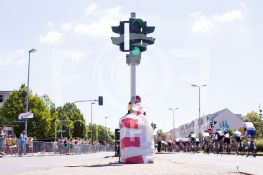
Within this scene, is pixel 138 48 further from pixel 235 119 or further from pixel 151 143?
pixel 235 119

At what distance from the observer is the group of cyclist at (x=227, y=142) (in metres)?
28.1

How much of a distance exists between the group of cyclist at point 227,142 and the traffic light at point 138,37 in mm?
14070

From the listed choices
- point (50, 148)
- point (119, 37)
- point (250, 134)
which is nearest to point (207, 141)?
point (250, 134)

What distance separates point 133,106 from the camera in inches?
605

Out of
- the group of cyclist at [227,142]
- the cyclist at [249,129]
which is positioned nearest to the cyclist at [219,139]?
the group of cyclist at [227,142]

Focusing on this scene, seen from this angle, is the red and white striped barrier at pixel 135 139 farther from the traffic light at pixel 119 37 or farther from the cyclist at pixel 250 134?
the cyclist at pixel 250 134

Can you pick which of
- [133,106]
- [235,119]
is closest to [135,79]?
[133,106]

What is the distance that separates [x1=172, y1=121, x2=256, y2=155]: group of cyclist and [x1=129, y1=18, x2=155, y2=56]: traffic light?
14.1 meters

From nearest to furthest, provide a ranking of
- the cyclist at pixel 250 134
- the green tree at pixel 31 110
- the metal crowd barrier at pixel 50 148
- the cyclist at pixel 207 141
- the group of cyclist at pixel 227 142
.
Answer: the cyclist at pixel 250 134
the group of cyclist at pixel 227 142
the metal crowd barrier at pixel 50 148
the cyclist at pixel 207 141
the green tree at pixel 31 110

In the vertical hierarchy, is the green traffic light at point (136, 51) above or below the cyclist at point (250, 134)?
above

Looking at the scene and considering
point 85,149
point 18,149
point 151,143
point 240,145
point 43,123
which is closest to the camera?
point 151,143

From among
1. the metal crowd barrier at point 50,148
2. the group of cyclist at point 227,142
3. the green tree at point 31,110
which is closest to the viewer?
the group of cyclist at point 227,142

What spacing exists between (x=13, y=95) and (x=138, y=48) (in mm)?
61884

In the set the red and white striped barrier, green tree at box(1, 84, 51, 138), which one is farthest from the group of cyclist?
green tree at box(1, 84, 51, 138)
